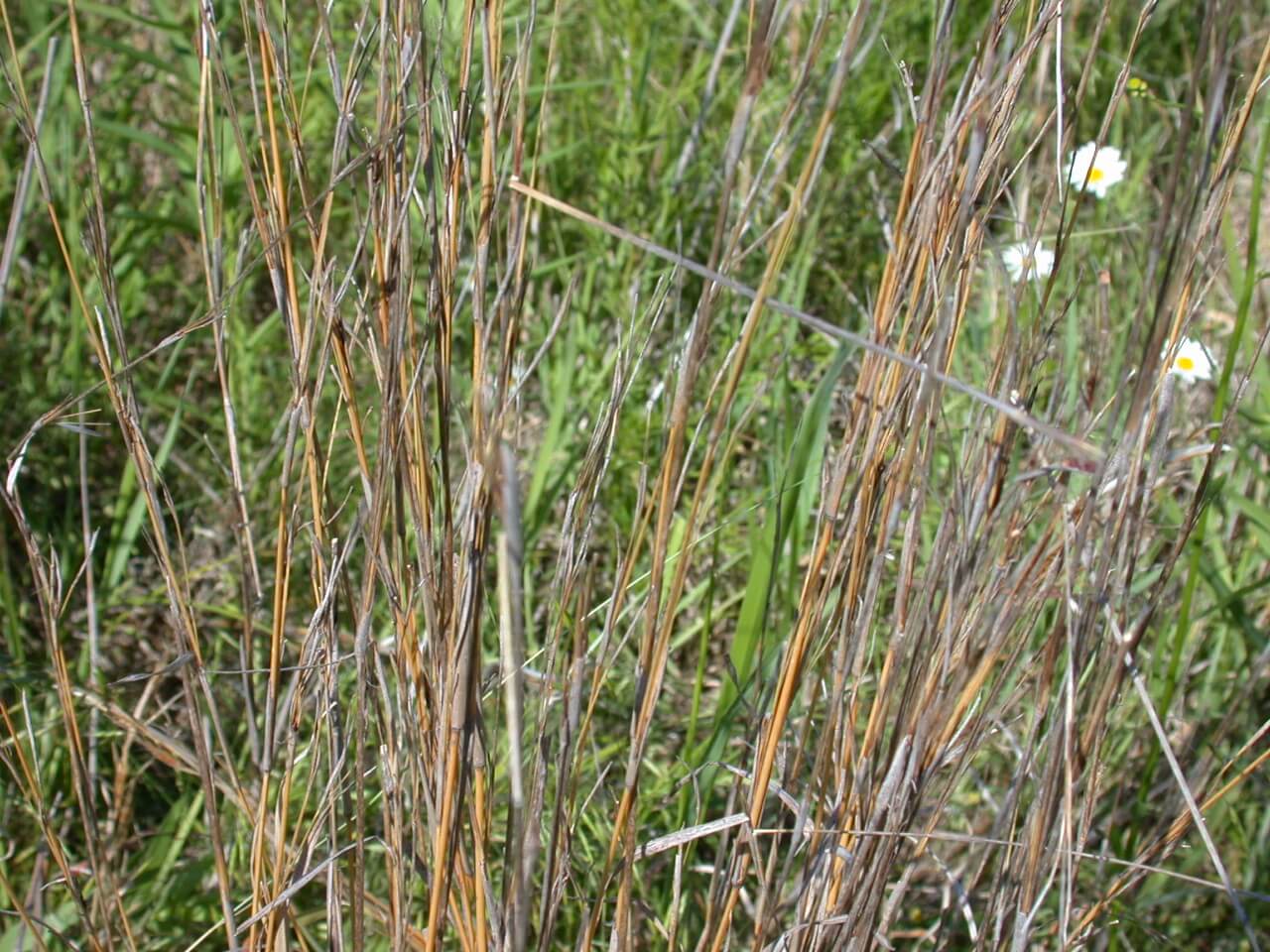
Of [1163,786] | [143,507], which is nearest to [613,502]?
[143,507]

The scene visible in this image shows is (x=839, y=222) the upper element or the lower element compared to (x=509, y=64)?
lower

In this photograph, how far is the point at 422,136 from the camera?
2.72ft

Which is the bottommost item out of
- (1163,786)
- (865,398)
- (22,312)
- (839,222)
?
(1163,786)

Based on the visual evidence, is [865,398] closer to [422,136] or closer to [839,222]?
[422,136]

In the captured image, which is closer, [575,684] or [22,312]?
[575,684]

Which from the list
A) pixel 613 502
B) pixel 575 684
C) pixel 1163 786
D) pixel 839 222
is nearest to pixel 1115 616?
pixel 575 684

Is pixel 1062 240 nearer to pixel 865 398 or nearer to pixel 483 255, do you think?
pixel 865 398


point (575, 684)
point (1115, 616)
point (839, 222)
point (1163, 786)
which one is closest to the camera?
point (575, 684)

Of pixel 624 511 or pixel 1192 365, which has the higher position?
pixel 1192 365

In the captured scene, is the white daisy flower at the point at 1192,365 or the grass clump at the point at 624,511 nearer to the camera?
the grass clump at the point at 624,511

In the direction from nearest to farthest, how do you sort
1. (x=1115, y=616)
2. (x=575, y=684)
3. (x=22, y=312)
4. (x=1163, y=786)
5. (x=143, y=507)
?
(x=575, y=684) < (x=1115, y=616) < (x=1163, y=786) < (x=143, y=507) < (x=22, y=312)

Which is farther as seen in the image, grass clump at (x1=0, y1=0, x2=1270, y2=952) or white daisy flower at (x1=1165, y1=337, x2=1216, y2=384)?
white daisy flower at (x1=1165, y1=337, x2=1216, y2=384)

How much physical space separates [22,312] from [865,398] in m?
1.69

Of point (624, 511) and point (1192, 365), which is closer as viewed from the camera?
point (624, 511)
